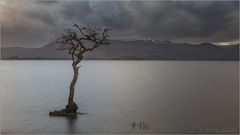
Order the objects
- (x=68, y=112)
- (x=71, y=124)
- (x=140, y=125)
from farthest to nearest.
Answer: (x=68, y=112) → (x=71, y=124) → (x=140, y=125)

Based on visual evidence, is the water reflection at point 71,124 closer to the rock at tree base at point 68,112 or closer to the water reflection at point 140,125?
the rock at tree base at point 68,112

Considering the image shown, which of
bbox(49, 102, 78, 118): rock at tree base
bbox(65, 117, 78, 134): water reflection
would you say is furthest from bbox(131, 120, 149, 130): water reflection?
bbox(49, 102, 78, 118): rock at tree base

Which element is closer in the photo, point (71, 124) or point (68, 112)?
point (71, 124)

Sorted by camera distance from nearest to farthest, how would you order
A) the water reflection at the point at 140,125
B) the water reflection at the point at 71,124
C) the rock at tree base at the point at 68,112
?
1. the water reflection at the point at 71,124
2. the water reflection at the point at 140,125
3. the rock at tree base at the point at 68,112

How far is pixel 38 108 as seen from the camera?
118 ft

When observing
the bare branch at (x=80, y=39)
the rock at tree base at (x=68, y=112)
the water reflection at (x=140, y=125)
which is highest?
the bare branch at (x=80, y=39)

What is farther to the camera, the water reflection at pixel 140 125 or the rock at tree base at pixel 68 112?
the rock at tree base at pixel 68 112

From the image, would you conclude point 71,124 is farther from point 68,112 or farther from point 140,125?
point 140,125

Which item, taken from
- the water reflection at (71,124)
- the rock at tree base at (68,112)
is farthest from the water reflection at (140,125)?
the rock at tree base at (68,112)

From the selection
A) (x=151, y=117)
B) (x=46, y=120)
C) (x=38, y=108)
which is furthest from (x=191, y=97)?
(x=46, y=120)

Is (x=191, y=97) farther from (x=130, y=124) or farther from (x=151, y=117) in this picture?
(x=130, y=124)

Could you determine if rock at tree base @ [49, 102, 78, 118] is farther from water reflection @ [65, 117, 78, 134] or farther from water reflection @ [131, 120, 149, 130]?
water reflection @ [131, 120, 149, 130]

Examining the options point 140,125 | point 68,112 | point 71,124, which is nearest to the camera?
point 140,125

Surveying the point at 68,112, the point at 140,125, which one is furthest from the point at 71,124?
the point at 140,125
